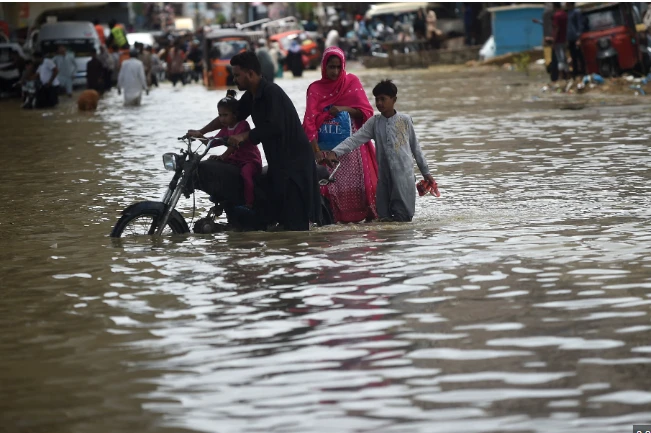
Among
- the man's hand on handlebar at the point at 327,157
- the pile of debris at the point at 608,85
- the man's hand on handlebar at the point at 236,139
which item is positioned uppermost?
the man's hand on handlebar at the point at 236,139

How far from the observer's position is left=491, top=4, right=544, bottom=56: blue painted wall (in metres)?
43.9

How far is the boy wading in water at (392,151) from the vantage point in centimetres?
1002

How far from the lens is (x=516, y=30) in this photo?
1754 inches

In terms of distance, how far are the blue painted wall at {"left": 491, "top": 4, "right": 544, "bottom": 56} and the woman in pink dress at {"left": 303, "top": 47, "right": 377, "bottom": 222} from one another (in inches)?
1333

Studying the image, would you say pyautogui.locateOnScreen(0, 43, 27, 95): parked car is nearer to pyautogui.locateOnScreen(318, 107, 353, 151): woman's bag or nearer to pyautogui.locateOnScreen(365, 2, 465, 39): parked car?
pyautogui.locateOnScreen(365, 2, 465, 39): parked car

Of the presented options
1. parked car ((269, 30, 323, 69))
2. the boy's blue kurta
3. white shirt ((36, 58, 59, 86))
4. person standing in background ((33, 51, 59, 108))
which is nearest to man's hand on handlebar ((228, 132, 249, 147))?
the boy's blue kurta

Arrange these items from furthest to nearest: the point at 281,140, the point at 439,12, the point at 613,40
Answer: the point at 439,12, the point at 613,40, the point at 281,140

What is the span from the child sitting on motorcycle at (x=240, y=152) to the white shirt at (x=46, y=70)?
23182 millimetres

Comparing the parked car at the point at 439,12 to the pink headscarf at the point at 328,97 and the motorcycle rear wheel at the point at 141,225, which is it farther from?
the motorcycle rear wheel at the point at 141,225

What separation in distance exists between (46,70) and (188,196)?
2346 centimetres

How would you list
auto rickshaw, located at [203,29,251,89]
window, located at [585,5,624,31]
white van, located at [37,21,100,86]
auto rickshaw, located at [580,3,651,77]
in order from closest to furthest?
1. auto rickshaw, located at [580,3,651,77]
2. window, located at [585,5,624,31]
3. white van, located at [37,21,100,86]
4. auto rickshaw, located at [203,29,251,89]

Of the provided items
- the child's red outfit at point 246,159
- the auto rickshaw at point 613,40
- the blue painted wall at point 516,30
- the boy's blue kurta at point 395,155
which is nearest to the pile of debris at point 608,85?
the auto rickshaw at point 613,40

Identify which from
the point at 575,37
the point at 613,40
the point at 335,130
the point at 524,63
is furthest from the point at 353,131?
the point at 524,63

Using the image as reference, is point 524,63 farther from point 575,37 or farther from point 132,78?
point 132,78
